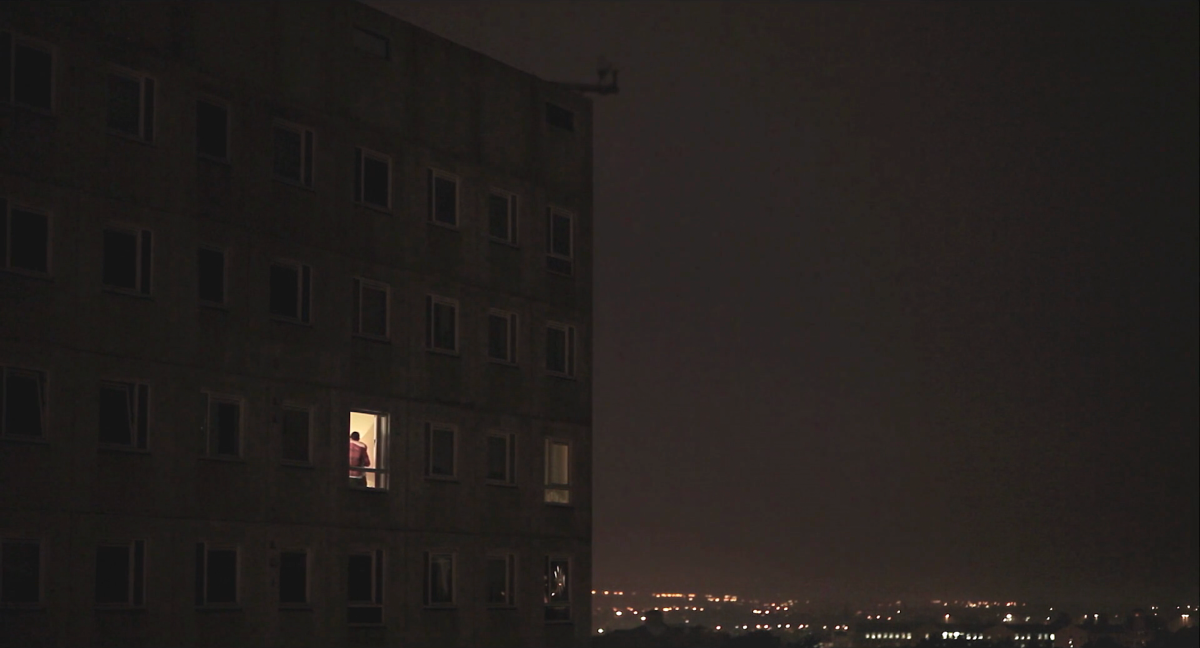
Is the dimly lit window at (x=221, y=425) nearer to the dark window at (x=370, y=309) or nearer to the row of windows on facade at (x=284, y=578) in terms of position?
the row of windows on facade at (x=284, y=578)

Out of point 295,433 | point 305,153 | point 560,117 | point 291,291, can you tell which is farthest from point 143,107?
point 560,117

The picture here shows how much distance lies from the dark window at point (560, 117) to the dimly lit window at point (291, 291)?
1063 centimetres

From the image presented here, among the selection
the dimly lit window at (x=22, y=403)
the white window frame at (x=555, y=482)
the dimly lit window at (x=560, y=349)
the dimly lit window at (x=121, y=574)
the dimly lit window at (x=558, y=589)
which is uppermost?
the dimly lit window at (x=560, y=349)

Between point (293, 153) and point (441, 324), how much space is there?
597 centimetres

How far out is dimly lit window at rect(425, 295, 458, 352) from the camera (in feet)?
128

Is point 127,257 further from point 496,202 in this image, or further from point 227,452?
point 496,202

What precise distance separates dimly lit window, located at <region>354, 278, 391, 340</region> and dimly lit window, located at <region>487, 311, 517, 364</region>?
3773 mm

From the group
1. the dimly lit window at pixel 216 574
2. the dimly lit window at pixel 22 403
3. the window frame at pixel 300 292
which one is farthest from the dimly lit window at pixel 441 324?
the dimly lit window at pixel 22 403

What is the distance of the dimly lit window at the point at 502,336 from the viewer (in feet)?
135

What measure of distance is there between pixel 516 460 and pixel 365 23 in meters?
11.2

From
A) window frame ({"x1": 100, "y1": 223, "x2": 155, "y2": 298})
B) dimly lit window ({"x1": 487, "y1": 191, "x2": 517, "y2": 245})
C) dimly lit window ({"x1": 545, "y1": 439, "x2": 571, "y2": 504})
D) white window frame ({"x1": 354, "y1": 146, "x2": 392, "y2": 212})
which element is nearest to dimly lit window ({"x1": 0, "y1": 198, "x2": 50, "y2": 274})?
window frame ({"x1": 100, "y1": 223, "x2": 155, "y2": 298})

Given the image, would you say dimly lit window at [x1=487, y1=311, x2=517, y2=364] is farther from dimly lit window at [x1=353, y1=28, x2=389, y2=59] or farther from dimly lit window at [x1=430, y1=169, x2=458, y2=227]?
dimly lit window at [x1=353, y1=28, x2=389, y2=59]

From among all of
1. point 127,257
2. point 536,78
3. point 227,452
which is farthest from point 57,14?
point 536,78

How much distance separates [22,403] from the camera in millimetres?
29344
